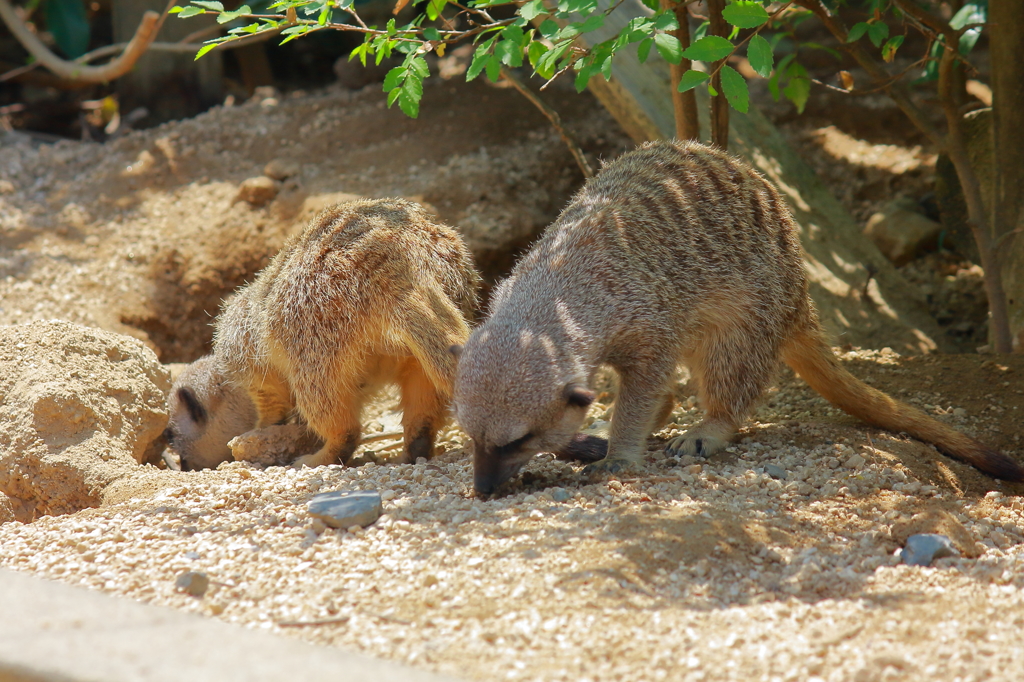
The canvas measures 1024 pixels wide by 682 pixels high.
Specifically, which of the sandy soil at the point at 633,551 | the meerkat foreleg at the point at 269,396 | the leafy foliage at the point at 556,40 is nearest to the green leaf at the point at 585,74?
the leafy foliage at the point at 556,40

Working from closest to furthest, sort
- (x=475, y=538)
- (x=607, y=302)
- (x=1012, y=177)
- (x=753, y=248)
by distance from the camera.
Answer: (x=475, y=538) < (x=607, y=302) < (x=753, y=248) < (x=1012, y=177)

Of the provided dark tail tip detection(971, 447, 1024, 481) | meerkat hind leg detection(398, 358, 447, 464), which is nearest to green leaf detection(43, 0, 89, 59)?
meerkat hind leg detection(398, 358, 447, 464)

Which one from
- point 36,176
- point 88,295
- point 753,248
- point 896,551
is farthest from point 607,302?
point 36,176

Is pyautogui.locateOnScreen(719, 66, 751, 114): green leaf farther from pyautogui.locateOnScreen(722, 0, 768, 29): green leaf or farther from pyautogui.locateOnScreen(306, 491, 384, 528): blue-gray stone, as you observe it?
pyautogui.locateOnScreen(306, 491, 384, 528): blue-gray stone

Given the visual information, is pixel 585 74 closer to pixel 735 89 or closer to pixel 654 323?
pixel 735 89

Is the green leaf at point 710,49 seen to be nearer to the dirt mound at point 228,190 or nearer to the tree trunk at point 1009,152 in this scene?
the tree trunk at point 1009,152

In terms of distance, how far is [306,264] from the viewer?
395cm

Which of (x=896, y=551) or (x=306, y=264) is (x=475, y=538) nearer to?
(x=896, y=551)

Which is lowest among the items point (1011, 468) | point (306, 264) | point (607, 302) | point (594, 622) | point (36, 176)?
point (1011, 468)

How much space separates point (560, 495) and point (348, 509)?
29.7 inches

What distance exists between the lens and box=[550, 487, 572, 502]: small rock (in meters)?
3.01

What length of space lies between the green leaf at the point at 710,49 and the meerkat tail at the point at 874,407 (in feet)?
5.40

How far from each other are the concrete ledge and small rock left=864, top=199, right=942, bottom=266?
5.18 meters

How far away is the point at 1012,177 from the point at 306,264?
Answer: 3683mm
